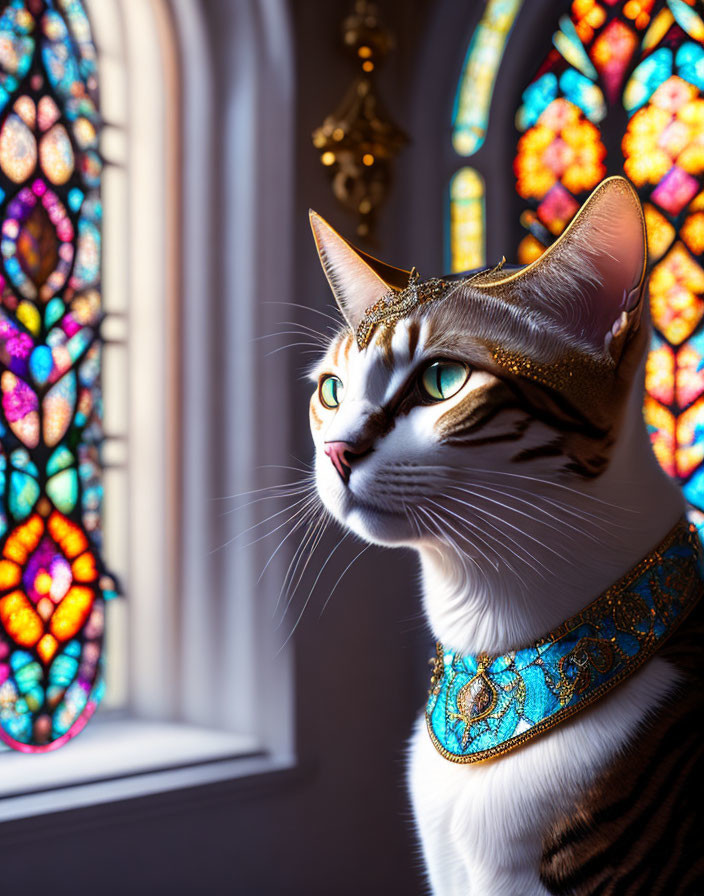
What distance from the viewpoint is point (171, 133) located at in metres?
1.70

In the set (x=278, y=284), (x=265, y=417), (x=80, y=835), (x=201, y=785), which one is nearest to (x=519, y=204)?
(x=278, y=284)

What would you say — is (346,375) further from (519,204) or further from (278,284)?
(519,204)

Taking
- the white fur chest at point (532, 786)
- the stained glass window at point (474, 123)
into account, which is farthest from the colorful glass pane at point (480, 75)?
the white fur chest at point (532, 786)

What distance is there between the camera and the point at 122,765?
1.47m

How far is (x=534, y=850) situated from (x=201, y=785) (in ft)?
3.41

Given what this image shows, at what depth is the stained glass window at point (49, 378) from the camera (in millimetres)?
1520

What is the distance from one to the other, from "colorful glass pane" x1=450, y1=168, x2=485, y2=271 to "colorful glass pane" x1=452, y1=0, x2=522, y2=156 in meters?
0.06

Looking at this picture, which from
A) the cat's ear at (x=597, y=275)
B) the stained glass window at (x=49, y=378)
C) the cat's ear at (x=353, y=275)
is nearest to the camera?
the cat's ear at (x=597, y=275)

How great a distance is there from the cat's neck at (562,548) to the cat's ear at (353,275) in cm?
20

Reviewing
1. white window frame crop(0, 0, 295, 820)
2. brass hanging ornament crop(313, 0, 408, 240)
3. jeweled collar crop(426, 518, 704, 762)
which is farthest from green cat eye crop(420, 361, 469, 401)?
brass hanging ornament crop(313, 0, 408, 240)

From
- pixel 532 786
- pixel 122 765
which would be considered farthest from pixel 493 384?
pixel 122 765

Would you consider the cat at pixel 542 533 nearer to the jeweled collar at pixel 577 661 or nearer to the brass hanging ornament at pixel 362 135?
the jeweled collar at pixel 577 661

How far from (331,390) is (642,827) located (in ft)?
1.25

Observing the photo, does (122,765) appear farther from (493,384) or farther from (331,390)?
(493,384)
